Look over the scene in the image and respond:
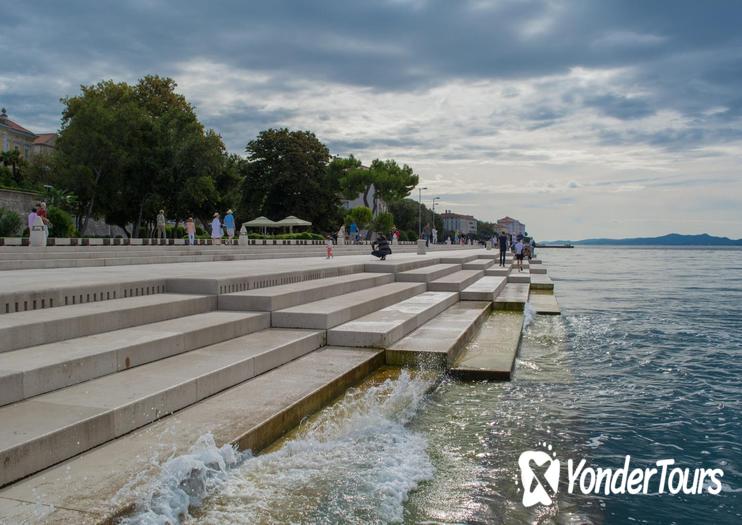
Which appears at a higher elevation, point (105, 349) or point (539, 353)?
point (105, 349)

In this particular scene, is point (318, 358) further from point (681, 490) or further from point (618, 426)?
point (681, 490)

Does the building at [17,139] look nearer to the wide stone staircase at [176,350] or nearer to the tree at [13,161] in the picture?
the tree at [13,161]

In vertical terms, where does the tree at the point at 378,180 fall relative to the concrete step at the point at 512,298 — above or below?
above

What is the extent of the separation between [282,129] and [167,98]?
50.3ft

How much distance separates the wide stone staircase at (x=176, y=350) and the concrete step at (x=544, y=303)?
4723 millimetres

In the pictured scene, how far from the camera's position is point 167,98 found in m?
46.1

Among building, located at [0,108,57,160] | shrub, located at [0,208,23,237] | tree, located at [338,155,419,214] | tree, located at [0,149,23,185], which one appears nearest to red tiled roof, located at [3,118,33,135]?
building, located at [0,108,57,160]

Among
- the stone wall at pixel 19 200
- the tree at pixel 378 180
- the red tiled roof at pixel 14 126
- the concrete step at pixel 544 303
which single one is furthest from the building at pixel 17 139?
the concrete step at pixel 544 303

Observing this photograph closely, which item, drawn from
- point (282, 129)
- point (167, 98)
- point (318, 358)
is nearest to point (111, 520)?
point (318, 358)

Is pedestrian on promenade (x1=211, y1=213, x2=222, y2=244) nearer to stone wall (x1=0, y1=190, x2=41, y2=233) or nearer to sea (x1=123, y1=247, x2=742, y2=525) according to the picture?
stone wall (x1=0, y1=190, x2=41, y2=233)

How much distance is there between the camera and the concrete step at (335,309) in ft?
24.9

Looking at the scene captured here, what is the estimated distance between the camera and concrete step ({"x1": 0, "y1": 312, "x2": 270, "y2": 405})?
4.25 m

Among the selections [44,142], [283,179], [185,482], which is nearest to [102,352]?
[185,482]

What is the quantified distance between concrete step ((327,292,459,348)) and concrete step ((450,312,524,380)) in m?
0.86
